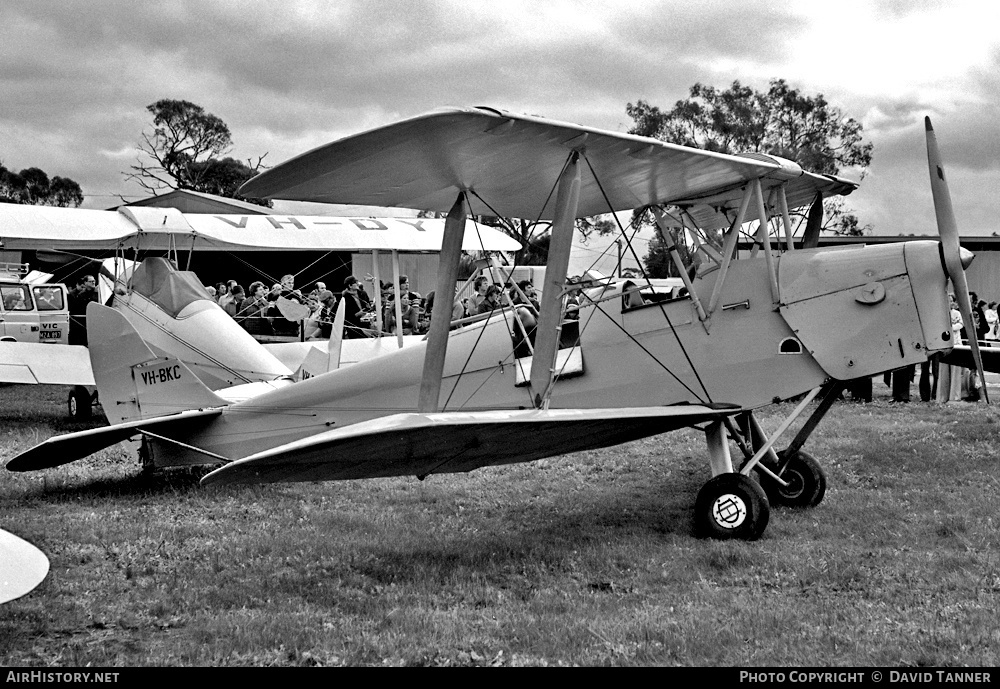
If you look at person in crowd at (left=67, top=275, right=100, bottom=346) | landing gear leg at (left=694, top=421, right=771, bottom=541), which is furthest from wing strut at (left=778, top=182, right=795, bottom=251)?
person in crowd at (left=67, top=275, right=100, bottom=346)

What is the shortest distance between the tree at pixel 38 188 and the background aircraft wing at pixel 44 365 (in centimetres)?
3731

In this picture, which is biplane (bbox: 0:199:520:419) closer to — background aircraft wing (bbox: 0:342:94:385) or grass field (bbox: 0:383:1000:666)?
background aircraft wing (bbox: 0:342:94:385)

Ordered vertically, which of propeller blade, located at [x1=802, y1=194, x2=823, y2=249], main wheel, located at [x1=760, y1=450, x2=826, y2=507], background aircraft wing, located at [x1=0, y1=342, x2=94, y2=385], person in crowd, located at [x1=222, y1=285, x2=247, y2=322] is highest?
propeller blade, located at [x1=802, y1=194, x2=823, y2=249]

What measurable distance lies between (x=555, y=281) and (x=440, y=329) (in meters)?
0.98

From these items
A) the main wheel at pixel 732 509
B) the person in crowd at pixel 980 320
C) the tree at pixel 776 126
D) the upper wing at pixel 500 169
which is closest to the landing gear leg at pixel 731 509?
the main wheel at pixel 732 509

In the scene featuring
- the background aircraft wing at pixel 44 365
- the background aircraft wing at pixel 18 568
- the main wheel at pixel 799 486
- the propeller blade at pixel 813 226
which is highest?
the propeller blade at pixel 813 226

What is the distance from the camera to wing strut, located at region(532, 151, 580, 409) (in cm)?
548

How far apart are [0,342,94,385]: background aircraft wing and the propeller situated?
965cm

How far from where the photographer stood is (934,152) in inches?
235

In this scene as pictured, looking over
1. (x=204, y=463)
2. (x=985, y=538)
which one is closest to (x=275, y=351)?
(x=204, y=463)

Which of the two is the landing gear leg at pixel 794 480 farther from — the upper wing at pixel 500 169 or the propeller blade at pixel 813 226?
the upper wing at pixel 500 169

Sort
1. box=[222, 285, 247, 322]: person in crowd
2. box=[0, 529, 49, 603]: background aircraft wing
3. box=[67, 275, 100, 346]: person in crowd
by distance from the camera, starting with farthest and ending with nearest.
→ box=[222, 285, 247, 322]: person in crowd
box=[67, 275, 100, 346]: person in crowd
box=[0, 529, 49, 603]: background aircraft wing

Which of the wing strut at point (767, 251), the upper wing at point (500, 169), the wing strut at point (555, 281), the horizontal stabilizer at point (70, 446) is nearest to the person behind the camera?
the upper wing at point (500, 169)

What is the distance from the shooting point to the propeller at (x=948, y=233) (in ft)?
19.1
